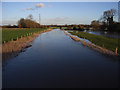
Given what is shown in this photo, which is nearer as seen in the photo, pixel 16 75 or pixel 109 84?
pixel 109 84

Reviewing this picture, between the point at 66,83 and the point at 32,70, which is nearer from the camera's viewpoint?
the point at 66,83

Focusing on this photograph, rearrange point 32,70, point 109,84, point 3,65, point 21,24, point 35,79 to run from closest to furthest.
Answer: point 109,84 < point 35,79 < point 32,70 < point 3,65 < point 21,24

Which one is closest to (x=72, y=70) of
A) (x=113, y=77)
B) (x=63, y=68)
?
(x=63, y=68)

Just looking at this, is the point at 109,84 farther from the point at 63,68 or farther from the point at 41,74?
the point at 41,74

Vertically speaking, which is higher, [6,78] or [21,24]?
[21,24]

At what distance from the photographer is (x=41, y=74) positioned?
7625 mm

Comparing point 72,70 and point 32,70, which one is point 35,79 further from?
point 72,70

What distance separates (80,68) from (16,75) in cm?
536

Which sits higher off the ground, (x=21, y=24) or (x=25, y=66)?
(x=21, y=24)

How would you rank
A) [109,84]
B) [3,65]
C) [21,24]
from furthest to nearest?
[21,24], [3,65], [109,84]

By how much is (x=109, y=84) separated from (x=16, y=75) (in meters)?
6.71

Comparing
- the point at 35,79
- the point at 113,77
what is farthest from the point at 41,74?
the point at 113,77


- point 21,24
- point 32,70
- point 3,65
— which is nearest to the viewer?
point 32,70

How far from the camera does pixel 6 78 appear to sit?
23.2ft
